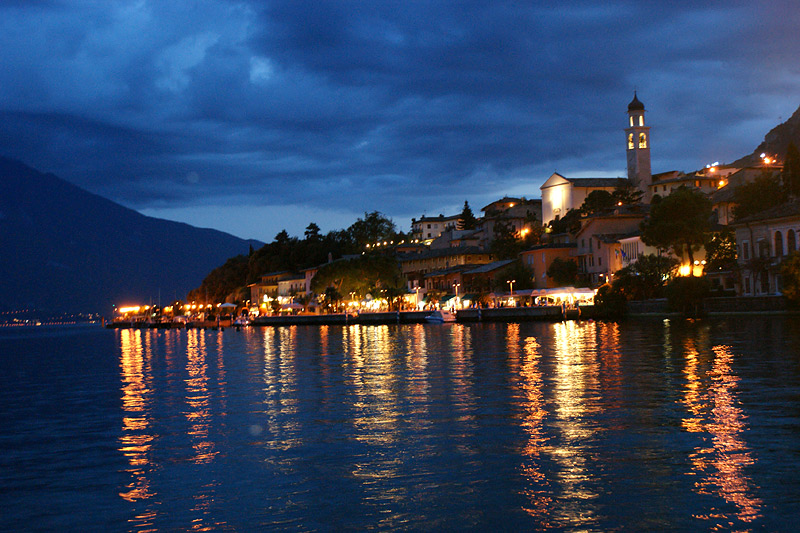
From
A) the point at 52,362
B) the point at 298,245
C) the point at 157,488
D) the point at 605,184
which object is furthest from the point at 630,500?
the point at 298,245

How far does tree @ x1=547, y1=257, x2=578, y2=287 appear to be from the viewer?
3610 inches

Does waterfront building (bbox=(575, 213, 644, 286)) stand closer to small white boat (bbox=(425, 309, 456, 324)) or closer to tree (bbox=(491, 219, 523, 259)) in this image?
small white boat (bbox=(425, 309, 456, 324))

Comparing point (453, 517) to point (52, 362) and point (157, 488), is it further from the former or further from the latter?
point (52, 362)

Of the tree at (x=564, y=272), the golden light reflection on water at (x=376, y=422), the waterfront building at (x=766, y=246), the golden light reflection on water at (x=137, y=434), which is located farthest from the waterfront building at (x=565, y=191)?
the golden light reflection on water at (x=137, y=434)

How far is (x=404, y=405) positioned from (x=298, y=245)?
14594 centimetres

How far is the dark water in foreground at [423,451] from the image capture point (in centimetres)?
1050

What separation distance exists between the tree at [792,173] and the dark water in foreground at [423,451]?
176 feet

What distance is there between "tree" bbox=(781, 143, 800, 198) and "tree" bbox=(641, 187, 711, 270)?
1159 centimetres

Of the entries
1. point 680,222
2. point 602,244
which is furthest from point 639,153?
point 680,222

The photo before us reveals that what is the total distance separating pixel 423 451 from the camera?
46.7 ft

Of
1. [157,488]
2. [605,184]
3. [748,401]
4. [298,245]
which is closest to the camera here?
[157,488]

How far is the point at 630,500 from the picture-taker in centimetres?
1071

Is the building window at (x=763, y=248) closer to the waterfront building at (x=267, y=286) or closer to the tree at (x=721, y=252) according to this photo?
the tree at (x=721, y=252)

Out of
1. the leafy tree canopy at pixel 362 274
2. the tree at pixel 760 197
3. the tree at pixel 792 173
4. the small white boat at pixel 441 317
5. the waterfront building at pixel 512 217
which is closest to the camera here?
the tree at pixel 792 173
